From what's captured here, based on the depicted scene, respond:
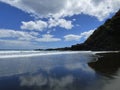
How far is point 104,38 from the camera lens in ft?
307

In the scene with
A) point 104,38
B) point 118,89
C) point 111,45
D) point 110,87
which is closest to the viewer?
point 118,89

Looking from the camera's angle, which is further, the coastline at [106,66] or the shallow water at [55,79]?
the coastline at [106,66]

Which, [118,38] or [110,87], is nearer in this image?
[110,87]

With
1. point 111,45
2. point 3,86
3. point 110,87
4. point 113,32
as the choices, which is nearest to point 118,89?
point 110,87

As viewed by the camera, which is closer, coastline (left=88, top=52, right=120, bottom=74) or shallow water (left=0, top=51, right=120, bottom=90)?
shallow water (left=0, top=51, right=120, bottom=90)

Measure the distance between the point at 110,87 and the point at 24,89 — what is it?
4.03 meters

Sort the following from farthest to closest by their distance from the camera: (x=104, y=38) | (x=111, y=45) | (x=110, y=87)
→ (x=104, y=38) → (x=111, y=45) → (x=110, y=87)

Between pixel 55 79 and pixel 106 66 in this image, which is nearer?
pixel 55 79

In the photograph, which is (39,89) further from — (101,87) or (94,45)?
(94,45)

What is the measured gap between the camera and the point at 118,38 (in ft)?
293

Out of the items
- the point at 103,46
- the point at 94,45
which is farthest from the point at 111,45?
the point at 94,45

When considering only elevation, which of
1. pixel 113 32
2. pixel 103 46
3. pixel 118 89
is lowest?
pixel 118 89

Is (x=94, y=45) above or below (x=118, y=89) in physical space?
above

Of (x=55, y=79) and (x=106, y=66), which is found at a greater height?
(x=106, y=66)
